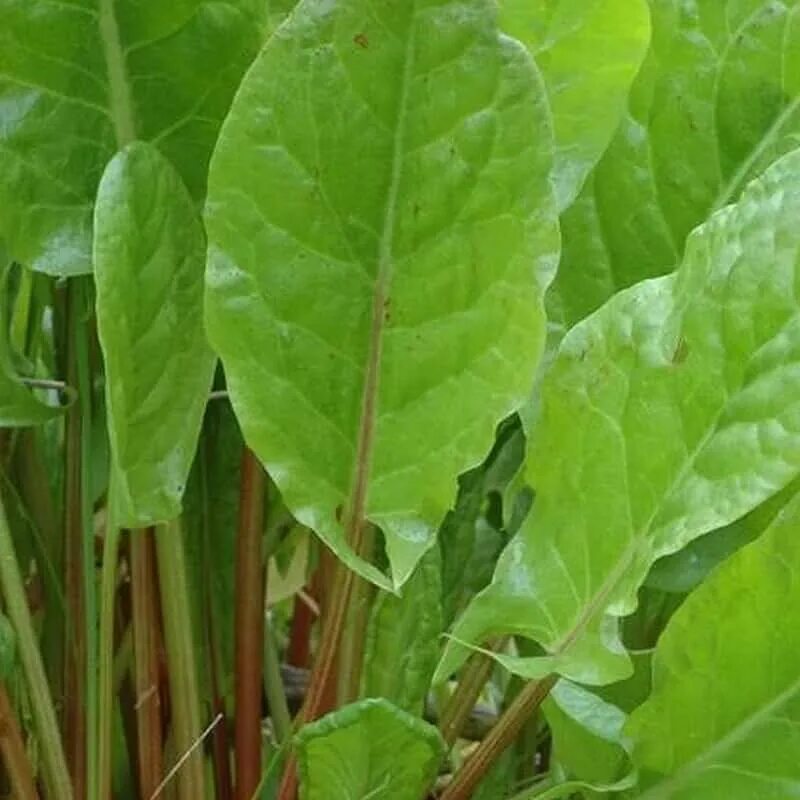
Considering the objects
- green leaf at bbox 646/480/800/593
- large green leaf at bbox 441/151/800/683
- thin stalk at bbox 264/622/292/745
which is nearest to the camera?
large green leaf at bbox 441/151/800/683

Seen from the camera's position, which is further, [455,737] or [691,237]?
[455,737]

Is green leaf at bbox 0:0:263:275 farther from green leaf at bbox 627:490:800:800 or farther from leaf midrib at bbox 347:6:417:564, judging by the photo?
green leaf at bbox 627:490:800:800

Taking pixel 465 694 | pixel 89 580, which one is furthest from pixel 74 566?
pixel 465 694

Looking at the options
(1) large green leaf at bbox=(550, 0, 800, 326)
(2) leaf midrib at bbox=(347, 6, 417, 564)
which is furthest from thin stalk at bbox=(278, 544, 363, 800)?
(1) large green leaf at bbox=(550, 0, 800, 326)

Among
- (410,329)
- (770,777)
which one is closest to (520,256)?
(410,329)

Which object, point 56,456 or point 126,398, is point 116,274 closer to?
point 126,398

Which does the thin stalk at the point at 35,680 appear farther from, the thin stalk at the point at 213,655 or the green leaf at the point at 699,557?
the green leaf at the point at 699,557
